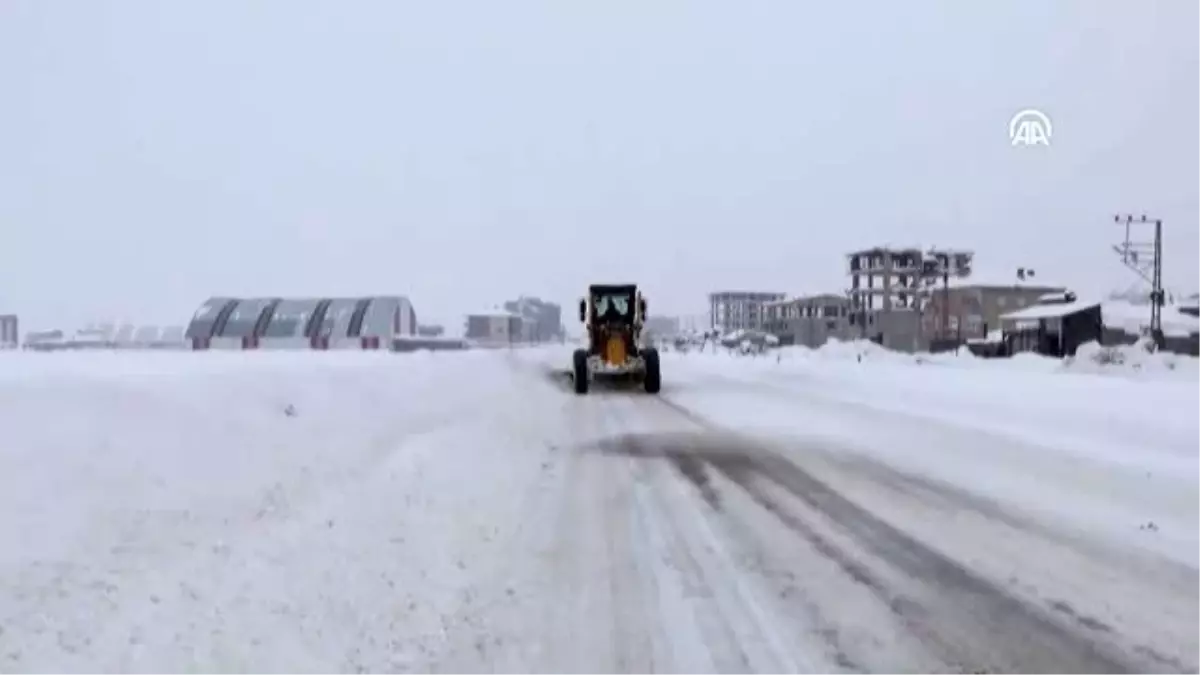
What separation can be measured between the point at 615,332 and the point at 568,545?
24427mm

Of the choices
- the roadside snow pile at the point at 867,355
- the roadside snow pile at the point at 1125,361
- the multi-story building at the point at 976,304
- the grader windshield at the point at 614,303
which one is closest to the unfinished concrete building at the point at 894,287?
the multi-story building at the point at 976,304

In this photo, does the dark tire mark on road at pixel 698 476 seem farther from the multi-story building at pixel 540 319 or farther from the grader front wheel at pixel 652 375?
the multi-story building at pixel 540 319

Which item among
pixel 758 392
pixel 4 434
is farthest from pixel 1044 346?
pixel 4 434

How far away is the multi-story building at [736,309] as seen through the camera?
158 metres

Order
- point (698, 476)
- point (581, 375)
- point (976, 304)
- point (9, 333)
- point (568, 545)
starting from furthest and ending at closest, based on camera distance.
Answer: point (976, 304) < point (9, 333) < point (581, 375) < point (698, 476) < point (568, 545)

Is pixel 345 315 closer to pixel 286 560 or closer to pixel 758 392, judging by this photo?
pixel 758 392

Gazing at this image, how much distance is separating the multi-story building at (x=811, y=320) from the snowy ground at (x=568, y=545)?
102 metres

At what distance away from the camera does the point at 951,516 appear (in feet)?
33.0

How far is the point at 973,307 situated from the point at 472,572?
11057 centimetres

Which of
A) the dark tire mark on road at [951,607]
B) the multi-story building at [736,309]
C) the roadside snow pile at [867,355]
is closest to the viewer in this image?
the dark tire mark on road at [951,607]

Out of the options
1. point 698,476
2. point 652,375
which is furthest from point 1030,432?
point 652,375

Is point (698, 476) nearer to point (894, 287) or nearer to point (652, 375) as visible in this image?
point (652, 375)

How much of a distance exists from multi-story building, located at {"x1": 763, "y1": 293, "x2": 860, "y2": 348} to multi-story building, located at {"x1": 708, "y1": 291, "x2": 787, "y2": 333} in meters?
7.82

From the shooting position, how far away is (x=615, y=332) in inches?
1299
